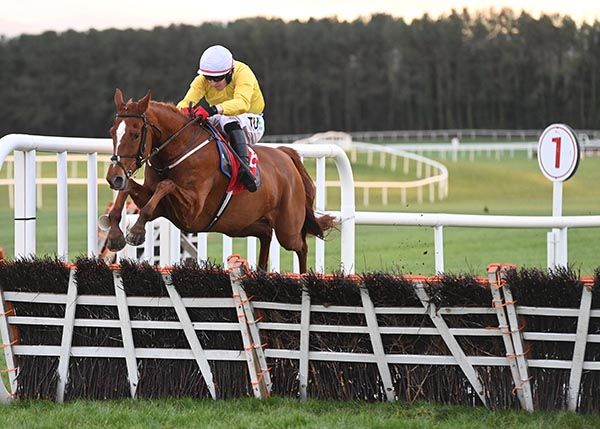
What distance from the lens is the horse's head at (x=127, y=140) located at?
228 inches

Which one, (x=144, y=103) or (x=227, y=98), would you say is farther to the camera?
(x=227, y=98)

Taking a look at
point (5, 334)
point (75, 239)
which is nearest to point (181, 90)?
point (75, 239)

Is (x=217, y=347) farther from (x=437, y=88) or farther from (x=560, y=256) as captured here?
(x=437, y=88)

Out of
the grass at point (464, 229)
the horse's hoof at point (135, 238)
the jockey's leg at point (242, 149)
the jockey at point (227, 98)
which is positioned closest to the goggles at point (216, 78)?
the jockey at point (227, 98)

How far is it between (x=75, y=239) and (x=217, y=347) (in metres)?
12.2

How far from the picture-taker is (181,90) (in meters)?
65.6

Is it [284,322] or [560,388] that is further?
[284,322]

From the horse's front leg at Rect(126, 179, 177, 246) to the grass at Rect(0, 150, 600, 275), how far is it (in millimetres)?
1169

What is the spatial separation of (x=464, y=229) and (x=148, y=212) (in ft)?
49.5

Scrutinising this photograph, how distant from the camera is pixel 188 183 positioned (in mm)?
6312

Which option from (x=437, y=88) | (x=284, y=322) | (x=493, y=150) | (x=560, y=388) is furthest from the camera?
(x=437, y=88)

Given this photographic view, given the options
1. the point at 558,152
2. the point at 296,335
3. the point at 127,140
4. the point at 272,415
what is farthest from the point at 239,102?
the point at 558,152

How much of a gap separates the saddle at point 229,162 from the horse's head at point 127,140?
1.76 feet

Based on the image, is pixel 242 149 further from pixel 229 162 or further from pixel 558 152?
pixel 558 152
